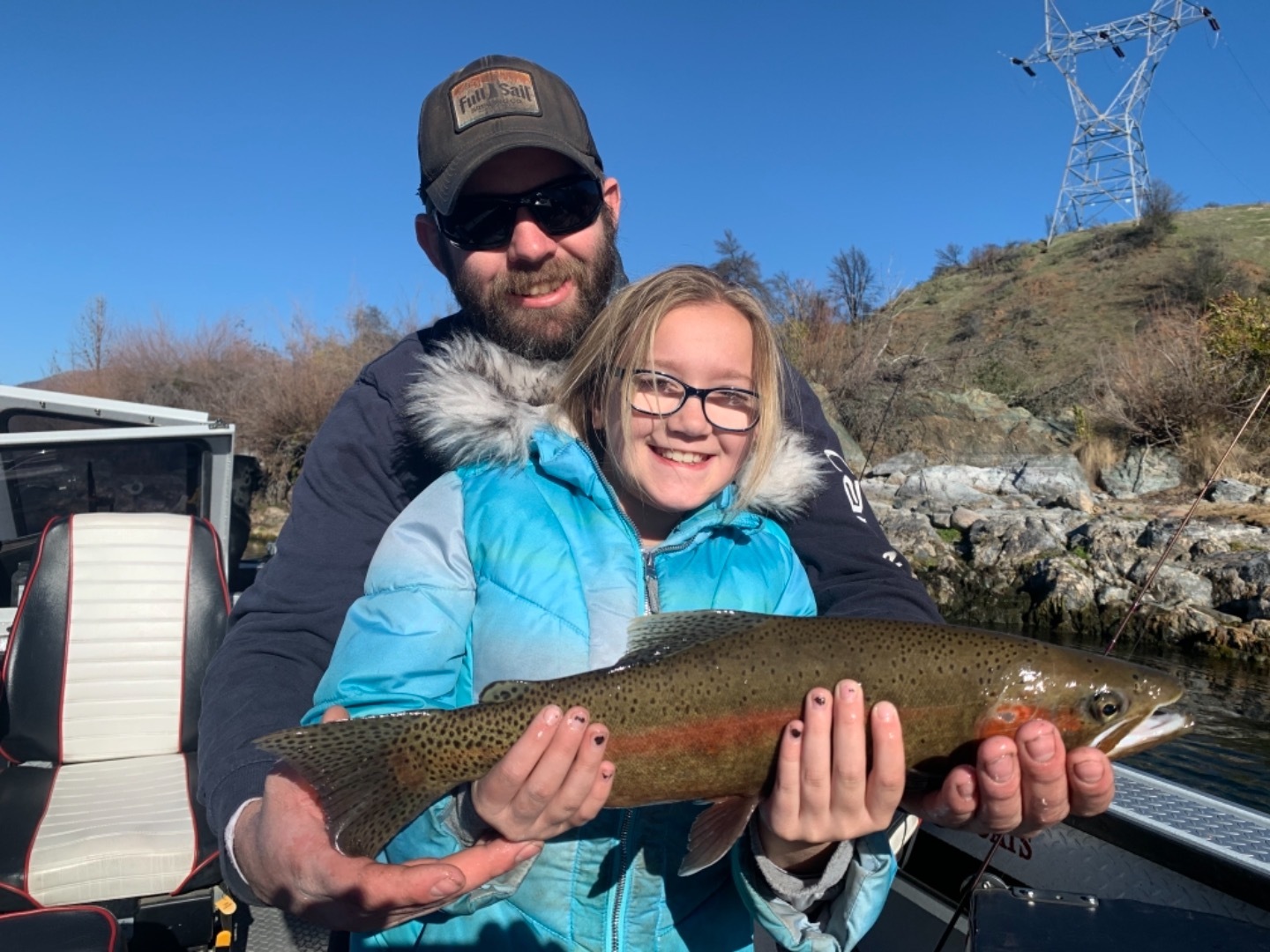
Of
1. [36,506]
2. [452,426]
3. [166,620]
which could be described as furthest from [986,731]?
[36,506]

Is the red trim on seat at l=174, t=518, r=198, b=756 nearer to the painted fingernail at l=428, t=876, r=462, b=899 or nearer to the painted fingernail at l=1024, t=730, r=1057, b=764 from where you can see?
the painted fingernail at l=428, t=876, r=462, b=899

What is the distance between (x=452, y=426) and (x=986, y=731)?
168 centimetres

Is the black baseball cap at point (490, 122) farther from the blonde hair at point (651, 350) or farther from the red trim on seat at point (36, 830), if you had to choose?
the red trim on seat at point (36, 830)

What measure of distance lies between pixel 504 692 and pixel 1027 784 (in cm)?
125

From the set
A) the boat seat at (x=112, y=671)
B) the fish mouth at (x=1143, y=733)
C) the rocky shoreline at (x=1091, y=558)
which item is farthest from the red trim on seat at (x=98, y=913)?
the rocky shoreline at (x=1091, y=558)

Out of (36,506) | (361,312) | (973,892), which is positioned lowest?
(973,892)

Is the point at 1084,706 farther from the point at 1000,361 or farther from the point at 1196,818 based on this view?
the point at 1000,361

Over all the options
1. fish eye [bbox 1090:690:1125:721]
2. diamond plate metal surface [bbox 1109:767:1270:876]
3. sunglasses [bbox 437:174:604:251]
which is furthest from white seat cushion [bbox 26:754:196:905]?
diamond plate metal surface [bbox 1109:767:1270:876]

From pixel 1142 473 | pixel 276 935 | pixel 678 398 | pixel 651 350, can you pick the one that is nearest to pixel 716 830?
pixel 678 398

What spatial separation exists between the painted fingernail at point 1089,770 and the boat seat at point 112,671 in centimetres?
362

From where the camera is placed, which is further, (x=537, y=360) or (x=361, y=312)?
(x=361, y=312)

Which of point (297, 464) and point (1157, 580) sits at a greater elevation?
point (297, 464)

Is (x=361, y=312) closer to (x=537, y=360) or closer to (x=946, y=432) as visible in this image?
(x=946, y=432)

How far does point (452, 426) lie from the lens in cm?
259
